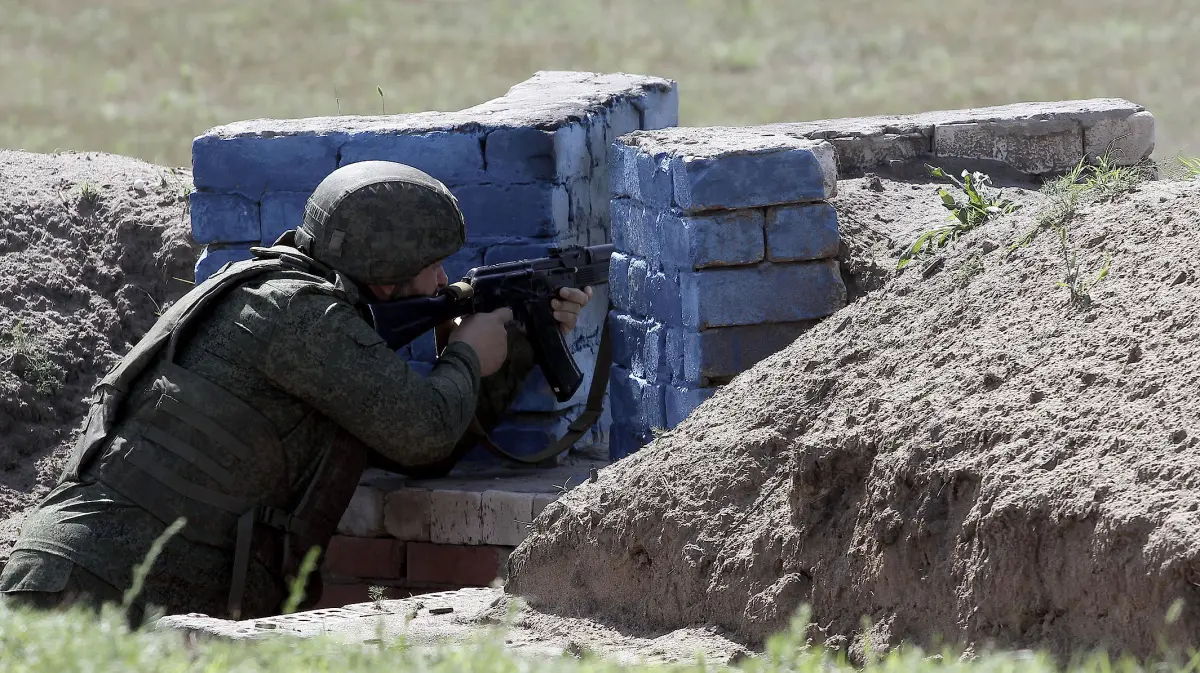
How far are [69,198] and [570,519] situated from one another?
11.1 ft

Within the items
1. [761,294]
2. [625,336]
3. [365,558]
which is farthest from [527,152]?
[365,558]

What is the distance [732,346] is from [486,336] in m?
0.71

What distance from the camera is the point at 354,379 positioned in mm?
3846

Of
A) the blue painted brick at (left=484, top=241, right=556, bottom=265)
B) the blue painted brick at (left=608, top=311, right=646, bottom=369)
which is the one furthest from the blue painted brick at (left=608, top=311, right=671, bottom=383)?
the blue painted brick at (left=484, top=241, right=556, bottom=265)

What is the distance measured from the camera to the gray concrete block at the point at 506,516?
4379 millimetres

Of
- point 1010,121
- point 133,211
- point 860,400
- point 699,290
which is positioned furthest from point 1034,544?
point 133,211

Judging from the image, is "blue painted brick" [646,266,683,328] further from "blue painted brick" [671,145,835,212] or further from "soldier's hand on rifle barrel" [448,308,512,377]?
"soldier's hand on rifle barrel" [448,308,512,377]

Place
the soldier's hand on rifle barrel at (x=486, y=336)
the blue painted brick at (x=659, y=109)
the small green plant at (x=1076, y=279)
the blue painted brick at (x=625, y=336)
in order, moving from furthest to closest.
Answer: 1. the blue painted brick at (x=659, y=109)
2. the blue painted brick at (x=625, y=336)
3. the soldier's hand on rifle barrel at (x=486, y=336)
4. the small green plant at (x=1076, y=279)

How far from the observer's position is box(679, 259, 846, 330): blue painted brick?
4.04 meters

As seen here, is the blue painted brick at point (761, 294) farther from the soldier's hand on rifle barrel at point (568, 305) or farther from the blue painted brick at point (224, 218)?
the blue painted brick at point (224, 218)

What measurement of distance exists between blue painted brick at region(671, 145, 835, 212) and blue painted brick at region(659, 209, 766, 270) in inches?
1.3

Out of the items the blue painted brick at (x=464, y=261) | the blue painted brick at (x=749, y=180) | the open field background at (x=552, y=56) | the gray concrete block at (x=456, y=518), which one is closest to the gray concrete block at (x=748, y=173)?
the blue painted brick at (x=749, y=180)

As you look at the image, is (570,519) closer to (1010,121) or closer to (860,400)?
(860,400)

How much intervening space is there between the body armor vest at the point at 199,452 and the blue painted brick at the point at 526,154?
801 millimetres
